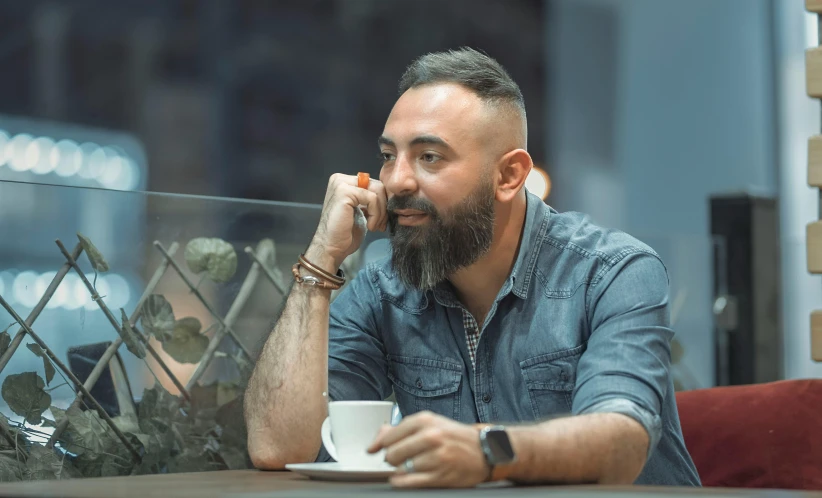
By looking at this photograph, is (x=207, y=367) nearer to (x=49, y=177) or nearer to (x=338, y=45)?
(x=49, y=177)

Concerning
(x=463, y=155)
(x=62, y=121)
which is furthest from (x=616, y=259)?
(x=62, y=121)

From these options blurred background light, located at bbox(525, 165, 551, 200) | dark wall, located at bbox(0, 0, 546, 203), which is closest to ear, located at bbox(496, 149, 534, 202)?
blurred background light, located at bbox(525, 165, 551, 200)

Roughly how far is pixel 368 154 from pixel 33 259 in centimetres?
355

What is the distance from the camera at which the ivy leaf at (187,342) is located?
188cm

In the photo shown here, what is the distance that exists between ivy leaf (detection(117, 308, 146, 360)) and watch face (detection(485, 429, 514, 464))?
2.90ft

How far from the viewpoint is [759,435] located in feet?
6.12

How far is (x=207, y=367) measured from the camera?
1.93 metres

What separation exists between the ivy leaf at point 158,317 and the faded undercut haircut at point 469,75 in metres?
0.58

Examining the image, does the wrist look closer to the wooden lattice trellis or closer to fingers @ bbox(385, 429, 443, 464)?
fingers @ bbox(385, 429, 443, 464)

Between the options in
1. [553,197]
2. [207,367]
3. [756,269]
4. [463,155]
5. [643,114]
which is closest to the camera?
[463,155]

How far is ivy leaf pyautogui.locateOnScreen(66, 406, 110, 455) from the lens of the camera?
171cm

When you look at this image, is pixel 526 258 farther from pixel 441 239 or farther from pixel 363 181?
pixel 363 181

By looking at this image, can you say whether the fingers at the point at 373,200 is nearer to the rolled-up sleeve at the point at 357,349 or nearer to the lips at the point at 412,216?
the lips at the point at 412,216

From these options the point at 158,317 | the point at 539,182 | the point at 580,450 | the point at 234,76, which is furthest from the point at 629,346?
the point at 234,76
